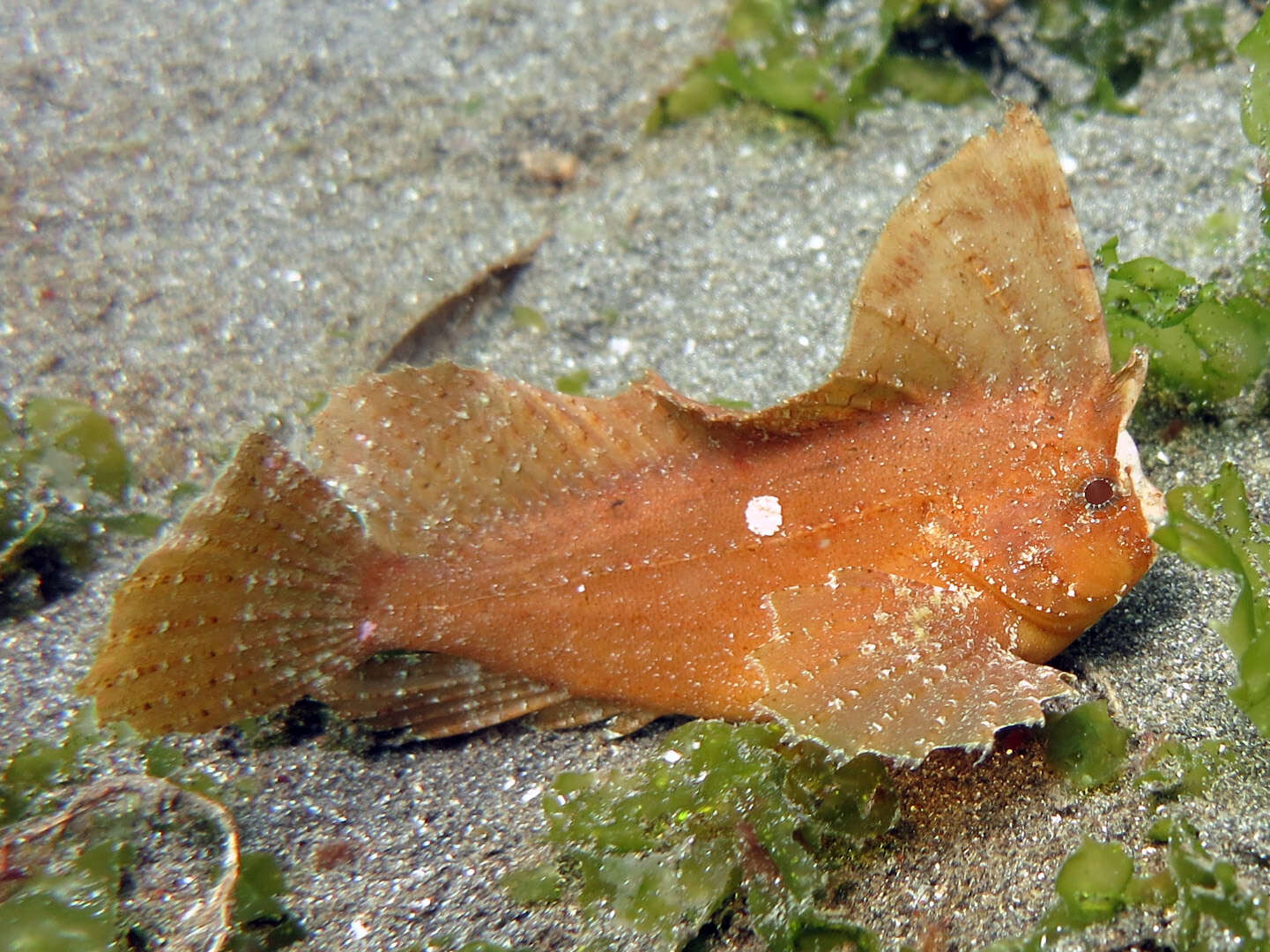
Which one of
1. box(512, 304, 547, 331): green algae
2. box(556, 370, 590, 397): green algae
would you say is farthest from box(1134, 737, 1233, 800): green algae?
box(512, 304, 547, 331): green algae

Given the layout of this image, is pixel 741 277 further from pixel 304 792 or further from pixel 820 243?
pixel 304 792

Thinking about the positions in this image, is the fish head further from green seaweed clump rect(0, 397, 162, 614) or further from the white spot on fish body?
green seaweed clump rect(0, 397, 162, 614)

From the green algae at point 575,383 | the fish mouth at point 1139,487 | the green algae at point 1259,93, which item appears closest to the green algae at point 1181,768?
the fish mouth at point 1139,487

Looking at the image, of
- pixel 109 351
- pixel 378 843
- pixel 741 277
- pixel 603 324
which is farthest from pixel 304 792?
pixel 741 277

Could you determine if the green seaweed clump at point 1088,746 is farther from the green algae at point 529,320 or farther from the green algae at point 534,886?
the green algae at point 529,320

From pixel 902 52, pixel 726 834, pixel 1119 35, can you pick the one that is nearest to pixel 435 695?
pixel 726 834
